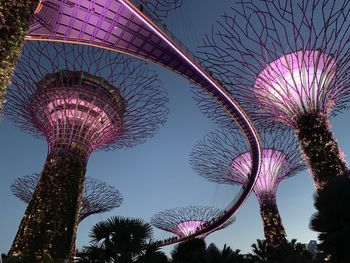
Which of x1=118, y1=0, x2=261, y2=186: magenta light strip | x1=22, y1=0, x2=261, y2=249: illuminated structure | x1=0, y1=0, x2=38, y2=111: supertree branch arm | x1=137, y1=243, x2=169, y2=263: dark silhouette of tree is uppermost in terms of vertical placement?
x1=22, y1=0, x2=261, y2=249: illuminated structure

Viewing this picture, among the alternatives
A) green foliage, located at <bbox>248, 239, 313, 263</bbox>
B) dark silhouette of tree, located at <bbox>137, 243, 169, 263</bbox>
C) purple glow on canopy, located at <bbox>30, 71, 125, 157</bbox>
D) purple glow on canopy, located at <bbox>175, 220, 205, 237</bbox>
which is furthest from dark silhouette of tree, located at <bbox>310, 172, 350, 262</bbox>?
purple glow on canopy, located at <bbox>175, 220, 205, 237</bbox>

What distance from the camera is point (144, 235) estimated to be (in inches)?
404

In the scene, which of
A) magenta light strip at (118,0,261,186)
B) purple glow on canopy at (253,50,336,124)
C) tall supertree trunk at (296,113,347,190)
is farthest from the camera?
purple glow on canopy at (253,50,336,124)

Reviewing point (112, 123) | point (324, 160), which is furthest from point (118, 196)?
point (324, 160)

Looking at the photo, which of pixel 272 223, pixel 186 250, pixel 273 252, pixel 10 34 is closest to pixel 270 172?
pixel 272 223

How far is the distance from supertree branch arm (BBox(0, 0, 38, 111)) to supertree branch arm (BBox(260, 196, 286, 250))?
20195 mm

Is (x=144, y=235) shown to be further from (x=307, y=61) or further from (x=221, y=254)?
(x=307, y=61)

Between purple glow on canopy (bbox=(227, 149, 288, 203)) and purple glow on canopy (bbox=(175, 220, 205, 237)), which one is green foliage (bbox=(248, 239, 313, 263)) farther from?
purple glow on canopy (bbox=(175, 220, 205, 237))

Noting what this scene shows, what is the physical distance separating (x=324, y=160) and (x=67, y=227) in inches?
444

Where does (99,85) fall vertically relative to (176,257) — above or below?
above

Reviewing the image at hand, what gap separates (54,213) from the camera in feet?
46.2

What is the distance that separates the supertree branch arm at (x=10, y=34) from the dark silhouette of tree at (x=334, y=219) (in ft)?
23.4

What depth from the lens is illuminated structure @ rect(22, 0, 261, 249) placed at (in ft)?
47.4

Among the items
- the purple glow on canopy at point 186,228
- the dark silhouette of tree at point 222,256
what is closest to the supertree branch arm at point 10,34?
the dark silhouette of tree at point 222,256
